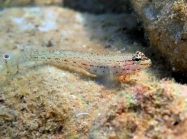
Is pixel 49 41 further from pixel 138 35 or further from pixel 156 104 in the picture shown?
pixel 156 104

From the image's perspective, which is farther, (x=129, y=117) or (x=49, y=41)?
(x=49, y=41)

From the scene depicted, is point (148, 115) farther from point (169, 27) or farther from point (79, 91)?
point (169, 27)

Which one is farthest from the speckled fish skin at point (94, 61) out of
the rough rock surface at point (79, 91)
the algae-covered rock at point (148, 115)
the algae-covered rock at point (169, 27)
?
the algae-covered rock at point (148, 115)

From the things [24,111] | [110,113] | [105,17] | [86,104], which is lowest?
[24,111]

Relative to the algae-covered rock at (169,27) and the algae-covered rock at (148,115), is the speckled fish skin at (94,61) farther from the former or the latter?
the algae-covered rock at (148,115)

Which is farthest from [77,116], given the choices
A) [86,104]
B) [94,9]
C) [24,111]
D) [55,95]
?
[94,9]

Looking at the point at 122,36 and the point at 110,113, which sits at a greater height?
the point at 122,36

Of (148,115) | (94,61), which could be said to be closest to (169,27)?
(94,61)
